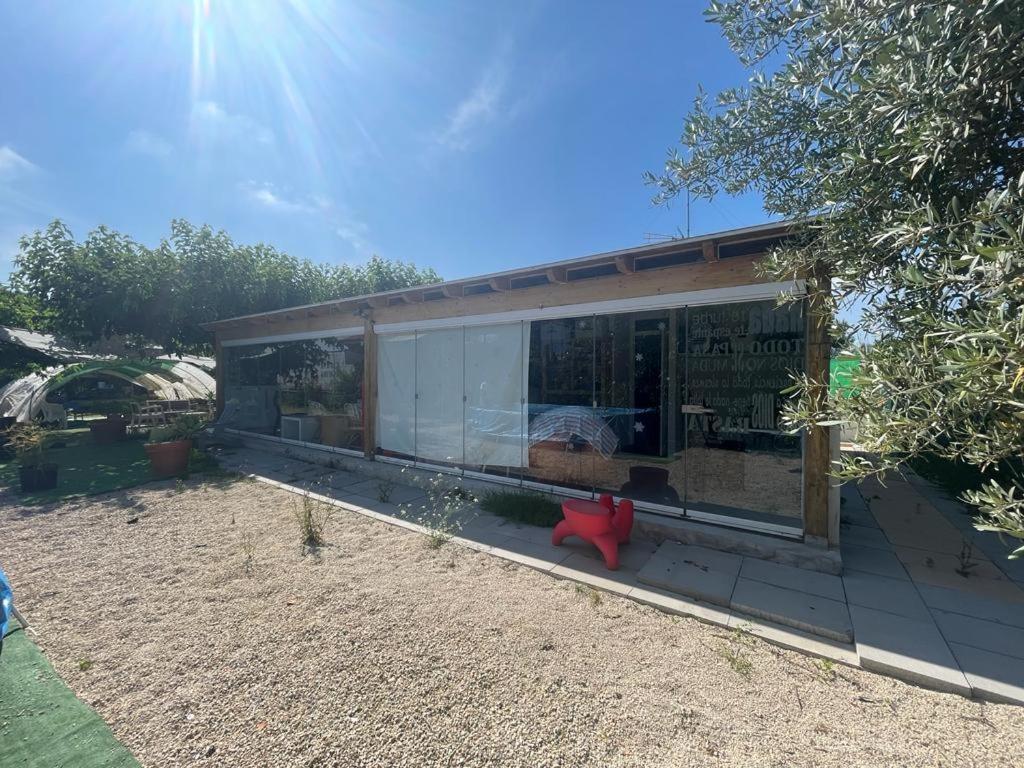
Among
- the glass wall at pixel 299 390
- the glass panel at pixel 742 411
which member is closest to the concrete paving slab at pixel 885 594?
the glass panel at pixel 742 411

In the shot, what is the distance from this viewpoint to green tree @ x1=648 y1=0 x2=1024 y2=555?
124 centimetres

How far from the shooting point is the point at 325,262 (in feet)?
50.6

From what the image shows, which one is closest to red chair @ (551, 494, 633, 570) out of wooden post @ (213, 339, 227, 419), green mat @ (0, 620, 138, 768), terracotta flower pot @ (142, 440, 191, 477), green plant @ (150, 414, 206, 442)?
green mat @ (0, 620, 138, 768)

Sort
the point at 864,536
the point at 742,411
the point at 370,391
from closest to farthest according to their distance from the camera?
the point at 864,536 → the point at 742,411 → the point at 370,391

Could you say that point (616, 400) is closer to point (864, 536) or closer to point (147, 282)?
point (864, 536)

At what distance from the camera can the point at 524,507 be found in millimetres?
4828

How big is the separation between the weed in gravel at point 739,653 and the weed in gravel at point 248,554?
371 cm

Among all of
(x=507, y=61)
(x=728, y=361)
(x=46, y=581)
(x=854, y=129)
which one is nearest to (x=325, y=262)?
(x=507, y=61)

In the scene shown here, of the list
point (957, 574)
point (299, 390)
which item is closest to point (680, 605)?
point (957, 574)

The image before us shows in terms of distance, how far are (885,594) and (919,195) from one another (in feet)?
10.0

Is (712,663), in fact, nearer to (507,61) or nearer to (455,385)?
(455,385)

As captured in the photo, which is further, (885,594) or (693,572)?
(693,572)

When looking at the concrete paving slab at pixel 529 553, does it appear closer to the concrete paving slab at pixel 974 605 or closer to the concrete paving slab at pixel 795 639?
the concrete paving slab at pixel 795 639

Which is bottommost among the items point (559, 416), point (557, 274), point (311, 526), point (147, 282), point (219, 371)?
point (311, 526)
